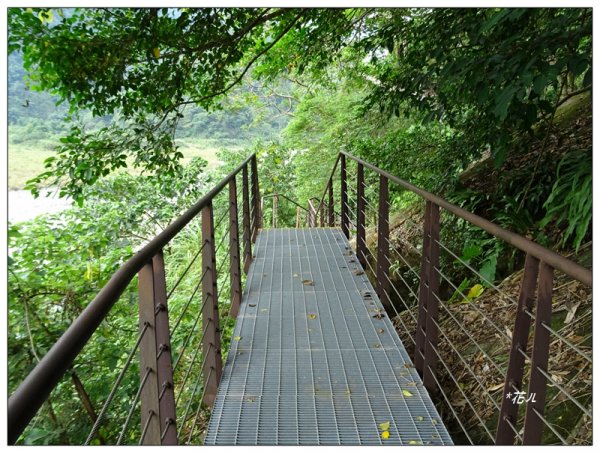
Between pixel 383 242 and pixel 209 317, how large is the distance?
4.83 feet

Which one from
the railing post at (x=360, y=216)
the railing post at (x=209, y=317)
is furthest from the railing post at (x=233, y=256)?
the railing post at (x=360, y=216)

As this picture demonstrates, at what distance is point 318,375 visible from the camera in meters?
2.60

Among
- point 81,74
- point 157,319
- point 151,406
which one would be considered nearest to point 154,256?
point 157,319

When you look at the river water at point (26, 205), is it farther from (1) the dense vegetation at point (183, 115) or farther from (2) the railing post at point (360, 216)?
(2) the railing post at point (360, 216)

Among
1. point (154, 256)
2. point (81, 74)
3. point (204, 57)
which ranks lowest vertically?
point (154, 256)

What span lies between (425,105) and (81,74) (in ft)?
8.53

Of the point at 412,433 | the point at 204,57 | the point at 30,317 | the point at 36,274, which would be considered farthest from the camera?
the point at 204,57

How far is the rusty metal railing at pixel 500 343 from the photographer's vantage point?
4.28ft

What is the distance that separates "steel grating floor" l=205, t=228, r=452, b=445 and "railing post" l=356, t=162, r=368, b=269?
1.23 feet

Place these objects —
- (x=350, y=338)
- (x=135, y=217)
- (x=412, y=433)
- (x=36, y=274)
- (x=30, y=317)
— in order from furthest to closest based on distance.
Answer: (x=135, y=217), (x=36, y=274), (x=30, y=317), (x=350, y=338), (x=412, y=433)

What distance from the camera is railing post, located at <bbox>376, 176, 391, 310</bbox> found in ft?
10.7

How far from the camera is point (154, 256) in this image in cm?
147
